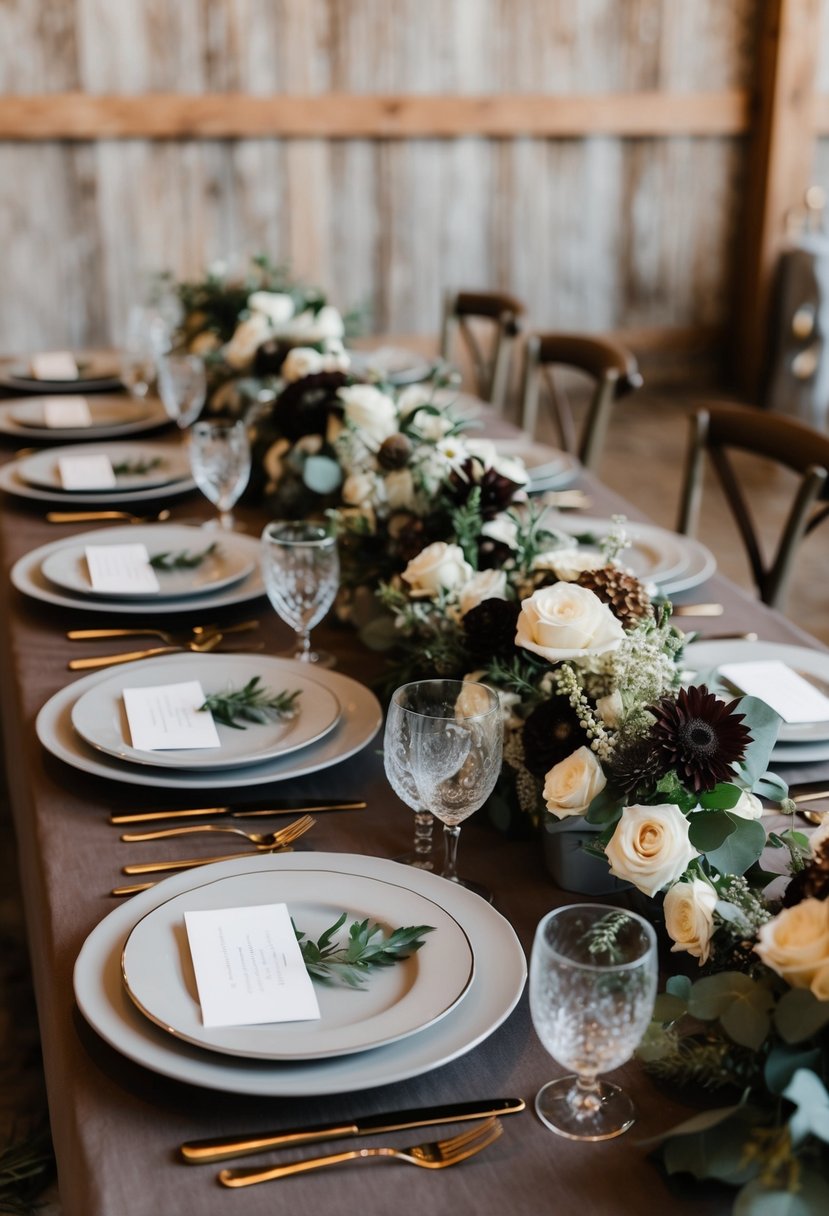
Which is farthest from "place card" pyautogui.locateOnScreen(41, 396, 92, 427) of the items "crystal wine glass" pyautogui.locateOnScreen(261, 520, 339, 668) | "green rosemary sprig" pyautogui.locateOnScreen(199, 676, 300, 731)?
"green rosemary sprig" pyautogui.locateOnScreen(199, 676, 300, 731)

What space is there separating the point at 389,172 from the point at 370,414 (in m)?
3.79

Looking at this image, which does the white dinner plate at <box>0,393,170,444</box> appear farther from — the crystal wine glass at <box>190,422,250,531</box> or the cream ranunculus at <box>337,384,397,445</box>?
the cream ranunculus at <box>337,384,397,445</box>

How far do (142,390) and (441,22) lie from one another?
3.07 metres

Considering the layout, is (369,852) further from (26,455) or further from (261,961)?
(26,455)

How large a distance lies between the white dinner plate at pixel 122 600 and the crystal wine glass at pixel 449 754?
2.08 ft

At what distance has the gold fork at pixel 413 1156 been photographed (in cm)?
81

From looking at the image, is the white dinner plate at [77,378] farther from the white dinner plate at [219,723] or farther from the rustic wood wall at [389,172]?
the rustic wood wall at [389,172]

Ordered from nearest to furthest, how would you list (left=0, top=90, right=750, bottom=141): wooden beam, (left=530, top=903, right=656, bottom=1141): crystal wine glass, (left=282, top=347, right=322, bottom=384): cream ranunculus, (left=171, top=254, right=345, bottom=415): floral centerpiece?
(left=530, top=903, right=656, bottom=1141): crystal wine glass
(left=282, top=347, right=322, bottom=384): cream ranunculus
(left=171, top=254, right=345, bottom=415): floral centerpiece
(left=0, top=90, right=750, bottom=141): wooden beam

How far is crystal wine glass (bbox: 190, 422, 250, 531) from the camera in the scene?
1875mm

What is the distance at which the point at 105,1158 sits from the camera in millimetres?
826

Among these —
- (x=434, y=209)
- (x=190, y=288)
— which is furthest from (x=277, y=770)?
(x=434, y=209)

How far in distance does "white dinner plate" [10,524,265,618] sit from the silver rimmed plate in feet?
1.84

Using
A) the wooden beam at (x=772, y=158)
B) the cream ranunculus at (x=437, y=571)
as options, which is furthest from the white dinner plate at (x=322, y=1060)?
the wooden beam at (x=772, y=158)

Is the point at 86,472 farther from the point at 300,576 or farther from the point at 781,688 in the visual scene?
the point at 781,688
